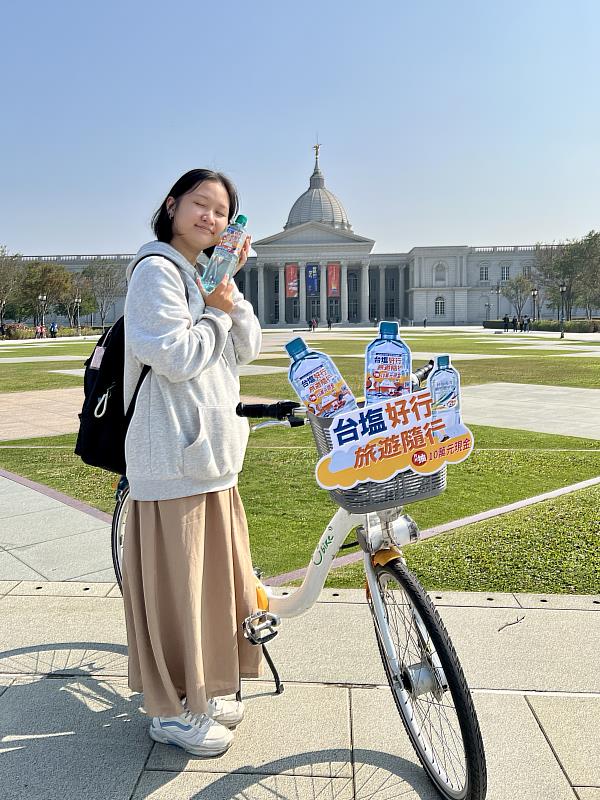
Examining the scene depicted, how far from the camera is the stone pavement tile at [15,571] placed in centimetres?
429

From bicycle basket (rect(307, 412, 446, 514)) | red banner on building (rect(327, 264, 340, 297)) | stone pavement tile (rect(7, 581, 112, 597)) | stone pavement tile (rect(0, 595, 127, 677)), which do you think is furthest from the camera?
red banner on building (rect(327, 264, 340, 297))

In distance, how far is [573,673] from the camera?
3086 millimetres

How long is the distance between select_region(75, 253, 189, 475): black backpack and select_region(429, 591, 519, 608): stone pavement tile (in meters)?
2.09

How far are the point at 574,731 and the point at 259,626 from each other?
1.23m

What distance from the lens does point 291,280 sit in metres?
95.4

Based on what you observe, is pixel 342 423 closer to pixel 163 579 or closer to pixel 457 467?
pixel 163 579

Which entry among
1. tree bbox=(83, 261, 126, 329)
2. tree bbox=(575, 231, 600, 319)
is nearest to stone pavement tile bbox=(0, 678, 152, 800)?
tree bbox=(575, 231, 600, 319)

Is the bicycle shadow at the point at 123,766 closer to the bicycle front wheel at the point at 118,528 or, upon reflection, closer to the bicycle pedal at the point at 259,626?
the bicycle pedal at the point at 259,626

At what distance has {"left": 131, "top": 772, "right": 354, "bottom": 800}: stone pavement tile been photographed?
7.71 feet

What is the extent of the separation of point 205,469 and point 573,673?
6.19 ft

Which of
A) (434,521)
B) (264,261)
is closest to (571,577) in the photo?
(434,521)

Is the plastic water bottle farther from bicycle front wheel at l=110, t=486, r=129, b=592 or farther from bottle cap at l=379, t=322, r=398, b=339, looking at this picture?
bicycle front wheel at l=110, t=486, r=129, b=592

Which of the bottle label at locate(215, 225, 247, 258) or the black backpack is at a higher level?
the bottle label at locate(215, 225, 247, 258)

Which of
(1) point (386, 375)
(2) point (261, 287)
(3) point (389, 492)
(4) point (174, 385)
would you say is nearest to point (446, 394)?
(1) point (386, 375)
